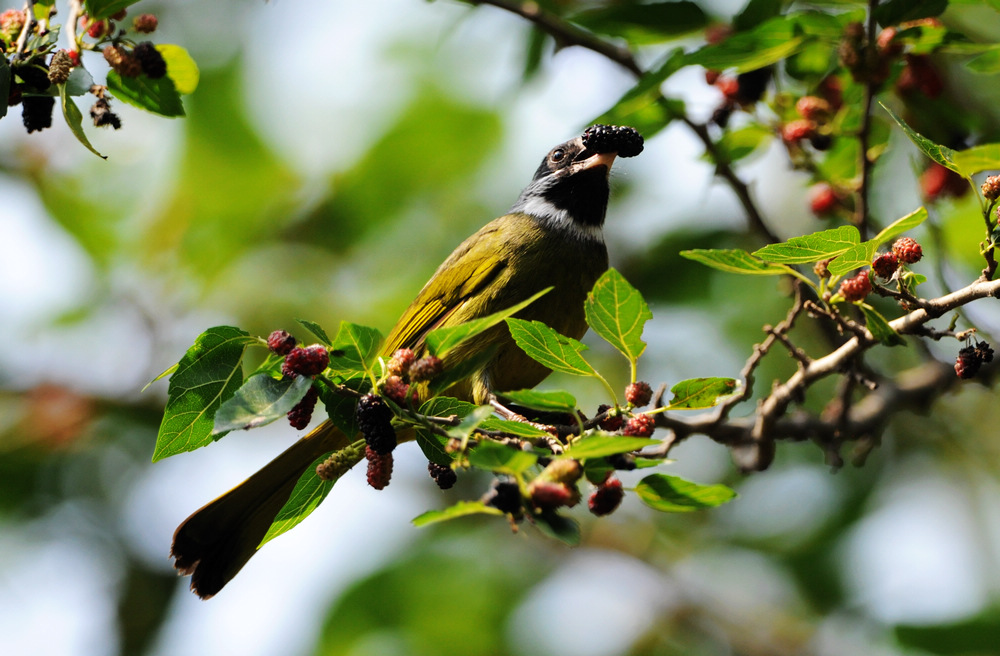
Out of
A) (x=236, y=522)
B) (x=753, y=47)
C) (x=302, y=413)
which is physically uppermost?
(x=753, y=47)

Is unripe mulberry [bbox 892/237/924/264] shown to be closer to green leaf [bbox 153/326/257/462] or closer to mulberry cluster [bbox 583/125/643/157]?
mulberry cluster [bbox 583/125/643/157]

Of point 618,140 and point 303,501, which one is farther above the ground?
point 618,140

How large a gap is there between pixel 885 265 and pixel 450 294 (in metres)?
2.10

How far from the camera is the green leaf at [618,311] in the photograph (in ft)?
7.34

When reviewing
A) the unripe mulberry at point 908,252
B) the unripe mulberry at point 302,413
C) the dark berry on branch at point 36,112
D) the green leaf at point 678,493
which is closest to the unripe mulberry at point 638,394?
the green leaf at point 678,493

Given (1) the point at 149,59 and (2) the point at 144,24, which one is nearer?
(1) the point at 149,59

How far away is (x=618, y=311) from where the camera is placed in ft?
7.50

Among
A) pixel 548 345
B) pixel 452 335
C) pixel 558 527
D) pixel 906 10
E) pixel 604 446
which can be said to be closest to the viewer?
pixel 604 446

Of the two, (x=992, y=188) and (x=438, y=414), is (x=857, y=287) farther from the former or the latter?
(x=438, y=414)

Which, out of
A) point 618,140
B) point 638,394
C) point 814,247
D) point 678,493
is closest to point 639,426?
point 638,394

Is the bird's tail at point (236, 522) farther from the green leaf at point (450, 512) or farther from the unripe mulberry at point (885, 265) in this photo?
the unripe mulberry at point (885, 265)

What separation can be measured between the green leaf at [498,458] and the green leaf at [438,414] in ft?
1.14

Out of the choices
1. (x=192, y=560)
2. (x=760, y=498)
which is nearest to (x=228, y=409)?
(x=192, y=560)

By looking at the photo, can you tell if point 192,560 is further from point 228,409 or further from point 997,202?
point 997,202
